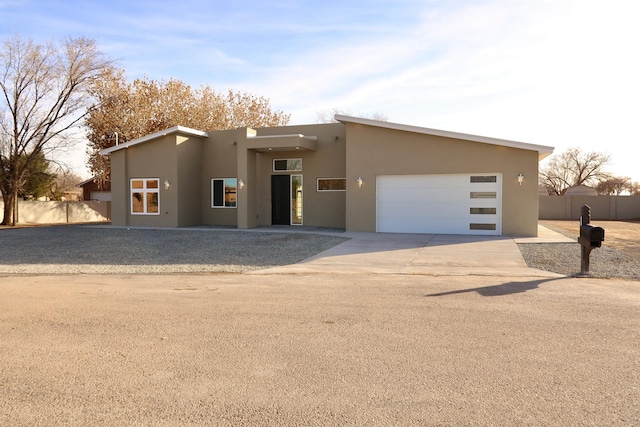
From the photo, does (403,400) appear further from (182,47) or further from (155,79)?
(155,79)

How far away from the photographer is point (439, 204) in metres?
17.0

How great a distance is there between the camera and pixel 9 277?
31.1 feet

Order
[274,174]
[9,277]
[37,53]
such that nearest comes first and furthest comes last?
[9,277], [274,174], [37,53]

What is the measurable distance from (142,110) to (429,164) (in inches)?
896

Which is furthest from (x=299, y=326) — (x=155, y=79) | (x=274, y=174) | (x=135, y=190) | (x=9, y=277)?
(x=155, y=79)

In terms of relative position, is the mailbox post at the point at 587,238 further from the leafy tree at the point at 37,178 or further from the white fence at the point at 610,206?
the leafy tree at the point at 37,178

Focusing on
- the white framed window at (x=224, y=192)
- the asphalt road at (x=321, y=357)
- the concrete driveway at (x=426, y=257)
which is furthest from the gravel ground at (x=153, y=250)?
the white framed window at (x=224, y=192)

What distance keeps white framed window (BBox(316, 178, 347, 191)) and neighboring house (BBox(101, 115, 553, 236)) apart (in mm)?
43

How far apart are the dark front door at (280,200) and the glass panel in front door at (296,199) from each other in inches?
5.8

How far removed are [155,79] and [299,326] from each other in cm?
3376

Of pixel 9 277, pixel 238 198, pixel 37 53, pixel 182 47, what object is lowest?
pixel 9 277

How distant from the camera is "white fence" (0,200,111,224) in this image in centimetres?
2789

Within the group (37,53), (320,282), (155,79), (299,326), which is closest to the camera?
(299,326)

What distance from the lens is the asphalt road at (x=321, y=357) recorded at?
3.38 meters
